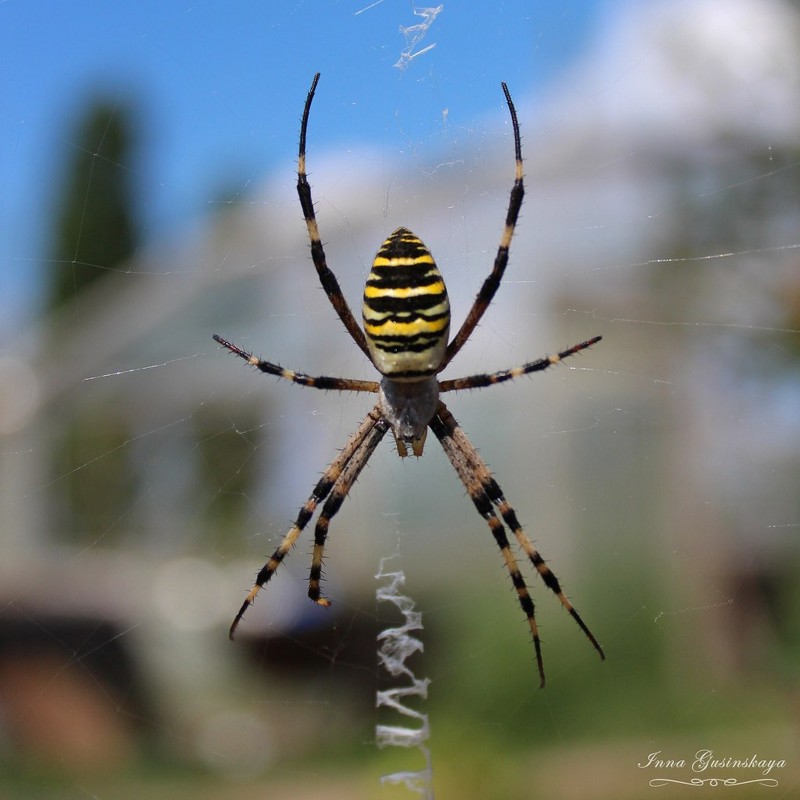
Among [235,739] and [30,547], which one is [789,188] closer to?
[235,739]

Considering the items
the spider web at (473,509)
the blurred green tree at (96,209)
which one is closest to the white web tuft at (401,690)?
the spider web at (473,509)

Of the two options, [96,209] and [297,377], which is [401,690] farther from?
[96,209]

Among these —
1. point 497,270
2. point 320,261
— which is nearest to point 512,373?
point 497,270

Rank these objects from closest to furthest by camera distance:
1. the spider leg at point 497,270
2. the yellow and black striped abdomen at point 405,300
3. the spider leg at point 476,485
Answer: the yellow and black striped abdomen at point 405,300 → the spider leg at point 497,270 → the spider leg at point 476,485

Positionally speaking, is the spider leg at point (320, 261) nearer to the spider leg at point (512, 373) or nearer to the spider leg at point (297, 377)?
the spider leg at point (297, 377)

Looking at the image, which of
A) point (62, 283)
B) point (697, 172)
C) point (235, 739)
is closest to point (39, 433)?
point (235, 739)

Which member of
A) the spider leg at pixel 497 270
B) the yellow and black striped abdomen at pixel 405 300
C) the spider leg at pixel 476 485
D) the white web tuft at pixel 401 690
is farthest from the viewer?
the white web tuft at pixel 401 690
